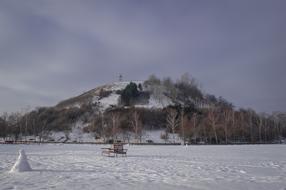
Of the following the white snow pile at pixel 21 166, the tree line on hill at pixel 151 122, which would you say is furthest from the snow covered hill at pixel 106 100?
the white snow pile at pixel 21 166

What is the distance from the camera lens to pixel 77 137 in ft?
281

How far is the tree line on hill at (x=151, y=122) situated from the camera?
76.9 metres

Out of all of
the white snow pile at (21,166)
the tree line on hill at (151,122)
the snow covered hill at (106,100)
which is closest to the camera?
the white snow pile at (21,166)

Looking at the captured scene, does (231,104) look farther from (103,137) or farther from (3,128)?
(3,128)

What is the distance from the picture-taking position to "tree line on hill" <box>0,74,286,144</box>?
76.9 meters

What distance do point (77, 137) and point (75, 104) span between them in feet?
108

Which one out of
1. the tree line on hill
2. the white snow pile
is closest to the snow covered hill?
the tree line on hill

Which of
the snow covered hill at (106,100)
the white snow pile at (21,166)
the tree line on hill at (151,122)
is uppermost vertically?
the snow covered hill at (106,100)

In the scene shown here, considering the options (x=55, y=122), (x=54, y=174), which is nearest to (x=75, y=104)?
(x=55, y=122)

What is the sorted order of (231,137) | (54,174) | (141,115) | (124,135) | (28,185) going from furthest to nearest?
(141,115) → (124,135) → (231,137) → (54,174) → (28,185)

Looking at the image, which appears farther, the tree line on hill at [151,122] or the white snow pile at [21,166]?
the tree line on hill at [151,122]

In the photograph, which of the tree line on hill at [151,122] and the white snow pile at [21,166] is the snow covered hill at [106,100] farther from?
the white snow pile at [21,166]

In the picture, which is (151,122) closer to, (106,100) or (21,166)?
(106,100)

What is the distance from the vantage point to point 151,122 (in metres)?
93.6
